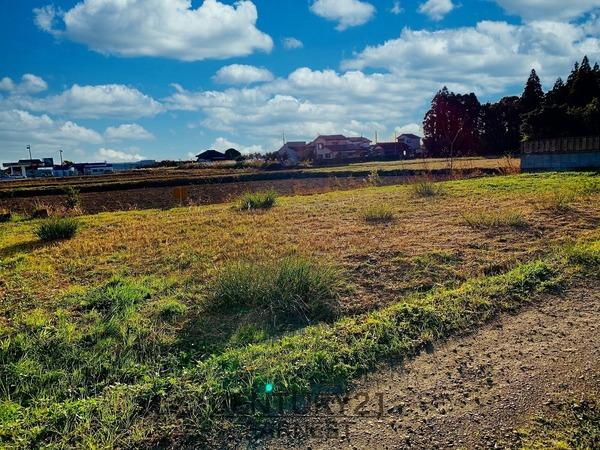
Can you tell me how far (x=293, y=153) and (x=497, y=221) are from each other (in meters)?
68.1

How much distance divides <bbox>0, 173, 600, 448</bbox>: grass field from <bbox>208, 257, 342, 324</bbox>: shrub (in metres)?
0.02

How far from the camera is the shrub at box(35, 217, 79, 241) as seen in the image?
8.92 m

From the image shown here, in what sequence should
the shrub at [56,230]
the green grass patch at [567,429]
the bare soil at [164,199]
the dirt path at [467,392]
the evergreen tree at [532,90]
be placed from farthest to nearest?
the evergreen tree at [532,90], the bare soil at [164,199], the shrub at [56,230], the dirt path at [467,392], the green grass patch at [567,429]

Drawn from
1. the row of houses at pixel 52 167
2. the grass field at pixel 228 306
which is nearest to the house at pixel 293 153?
the row of houses at pixel 52 167

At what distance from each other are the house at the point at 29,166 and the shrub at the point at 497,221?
265 feet

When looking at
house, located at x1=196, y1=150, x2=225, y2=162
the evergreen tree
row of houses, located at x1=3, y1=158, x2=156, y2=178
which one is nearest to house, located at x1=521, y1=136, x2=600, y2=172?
the evergreen tree

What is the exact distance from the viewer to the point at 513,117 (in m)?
52.4

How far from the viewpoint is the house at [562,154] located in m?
19.6

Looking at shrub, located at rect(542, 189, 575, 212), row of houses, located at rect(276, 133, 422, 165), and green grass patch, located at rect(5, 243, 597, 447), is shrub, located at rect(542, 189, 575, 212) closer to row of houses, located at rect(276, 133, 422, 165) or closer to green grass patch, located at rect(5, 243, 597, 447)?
green grass patch, located at rect(5, 243, 597, 447)

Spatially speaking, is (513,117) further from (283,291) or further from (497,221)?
(283,291)

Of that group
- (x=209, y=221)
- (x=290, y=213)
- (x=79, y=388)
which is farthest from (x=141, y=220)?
(x=79, y=388)

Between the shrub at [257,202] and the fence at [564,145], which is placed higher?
the fence at [564,145]

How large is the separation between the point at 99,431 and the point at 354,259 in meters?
3.95

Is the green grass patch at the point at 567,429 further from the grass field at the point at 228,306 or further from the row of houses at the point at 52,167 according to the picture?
the row of houses at the point at 52,167
